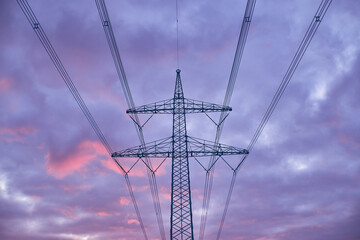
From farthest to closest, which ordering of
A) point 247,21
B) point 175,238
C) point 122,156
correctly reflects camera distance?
point 122,156 → point 175,238 → point 247,21

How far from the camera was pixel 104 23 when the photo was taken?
61.3ft

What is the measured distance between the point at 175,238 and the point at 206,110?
38.2 feet

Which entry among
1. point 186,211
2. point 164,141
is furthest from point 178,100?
point 186,211

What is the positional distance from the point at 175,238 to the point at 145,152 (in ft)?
25.8

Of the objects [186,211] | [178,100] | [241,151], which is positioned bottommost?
[186,211]

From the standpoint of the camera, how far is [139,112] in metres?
29.5

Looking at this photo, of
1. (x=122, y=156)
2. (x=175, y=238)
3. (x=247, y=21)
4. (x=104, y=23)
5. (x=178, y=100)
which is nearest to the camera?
(x=247, y=21)

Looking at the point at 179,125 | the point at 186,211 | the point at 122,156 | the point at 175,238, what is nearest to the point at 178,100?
the point at 179,125

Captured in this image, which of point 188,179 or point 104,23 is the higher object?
point 104,23

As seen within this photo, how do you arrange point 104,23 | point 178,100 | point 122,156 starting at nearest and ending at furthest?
point 104,23
point 122,156
point 178,100

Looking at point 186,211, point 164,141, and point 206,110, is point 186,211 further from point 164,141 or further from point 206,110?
point 206,110

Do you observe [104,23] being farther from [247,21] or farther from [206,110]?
[206,110]

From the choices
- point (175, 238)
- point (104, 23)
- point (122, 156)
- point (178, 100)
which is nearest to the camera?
point (104, 23)

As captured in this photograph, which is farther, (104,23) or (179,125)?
(179,125)
